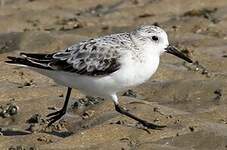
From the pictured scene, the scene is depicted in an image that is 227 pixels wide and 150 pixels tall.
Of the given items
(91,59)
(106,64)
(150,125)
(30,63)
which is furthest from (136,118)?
(30,63)

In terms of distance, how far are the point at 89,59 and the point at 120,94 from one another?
1.14 metres

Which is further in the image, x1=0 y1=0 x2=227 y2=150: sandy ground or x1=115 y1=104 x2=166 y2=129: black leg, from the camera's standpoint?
x1=115 y1=104 x2=166 y2=129: black leg

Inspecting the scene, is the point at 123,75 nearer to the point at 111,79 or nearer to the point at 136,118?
the point at 111,79

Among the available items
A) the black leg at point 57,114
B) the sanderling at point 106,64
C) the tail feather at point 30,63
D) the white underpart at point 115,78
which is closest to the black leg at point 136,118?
the sanderling at point 106,64

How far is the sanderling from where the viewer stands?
286 inches

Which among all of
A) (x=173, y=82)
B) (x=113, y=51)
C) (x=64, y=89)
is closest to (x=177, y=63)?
(x=173, y=82)

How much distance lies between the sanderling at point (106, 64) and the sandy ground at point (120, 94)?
0.98 ft

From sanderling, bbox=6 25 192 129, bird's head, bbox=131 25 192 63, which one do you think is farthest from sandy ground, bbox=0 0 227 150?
bird's head, bbox=131 25 192 63

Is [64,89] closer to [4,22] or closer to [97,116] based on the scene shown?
[97,116]

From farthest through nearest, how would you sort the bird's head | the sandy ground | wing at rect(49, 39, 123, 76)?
the bird's head
wing at rect(49, 39, 123, 76)
the sandy ground

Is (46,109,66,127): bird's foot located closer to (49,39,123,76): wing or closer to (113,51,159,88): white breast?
(49,39,123,76): wing

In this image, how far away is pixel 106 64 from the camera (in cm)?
730

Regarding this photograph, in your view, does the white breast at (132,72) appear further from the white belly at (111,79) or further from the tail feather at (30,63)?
the tail feather at (30,63)

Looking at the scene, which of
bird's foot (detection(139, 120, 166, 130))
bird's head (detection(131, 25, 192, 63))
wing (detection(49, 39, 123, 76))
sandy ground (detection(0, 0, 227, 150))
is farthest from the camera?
bird's head (detection(131, 25, 192, 63))
